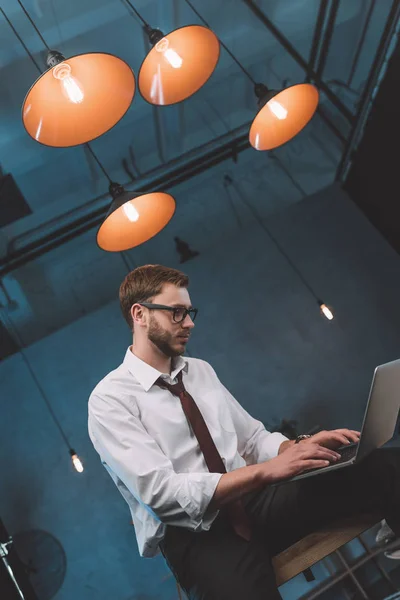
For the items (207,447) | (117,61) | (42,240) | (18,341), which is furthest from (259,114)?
(18,341)

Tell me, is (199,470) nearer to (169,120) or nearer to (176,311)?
(176,311)

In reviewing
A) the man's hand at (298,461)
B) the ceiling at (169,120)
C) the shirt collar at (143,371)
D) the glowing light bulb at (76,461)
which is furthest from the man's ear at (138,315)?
the glowing light bulb at (76,461)

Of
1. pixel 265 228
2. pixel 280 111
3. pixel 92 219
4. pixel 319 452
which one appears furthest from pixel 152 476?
pixel 265 228

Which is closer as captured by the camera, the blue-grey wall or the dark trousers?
the dark trousers

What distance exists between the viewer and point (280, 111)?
3.81 m

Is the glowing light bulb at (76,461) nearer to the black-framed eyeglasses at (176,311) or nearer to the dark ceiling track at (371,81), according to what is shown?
the black-framed eyeglasses at (176,311)

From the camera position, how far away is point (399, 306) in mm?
6898

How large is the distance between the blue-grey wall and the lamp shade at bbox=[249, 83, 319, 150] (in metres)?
3.29

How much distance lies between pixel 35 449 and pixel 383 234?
16.1ft

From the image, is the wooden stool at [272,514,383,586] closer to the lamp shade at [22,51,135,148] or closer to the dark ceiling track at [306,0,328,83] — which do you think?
the lamp shade at [22,51,135,148]

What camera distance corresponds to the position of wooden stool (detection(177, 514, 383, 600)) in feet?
6.29

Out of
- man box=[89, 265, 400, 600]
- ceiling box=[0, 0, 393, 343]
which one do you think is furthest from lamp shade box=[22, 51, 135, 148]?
ceiling box=[0, 0, 393, 343]

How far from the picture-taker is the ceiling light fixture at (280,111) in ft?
12.5

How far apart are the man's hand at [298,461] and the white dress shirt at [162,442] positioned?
7.0 inches
